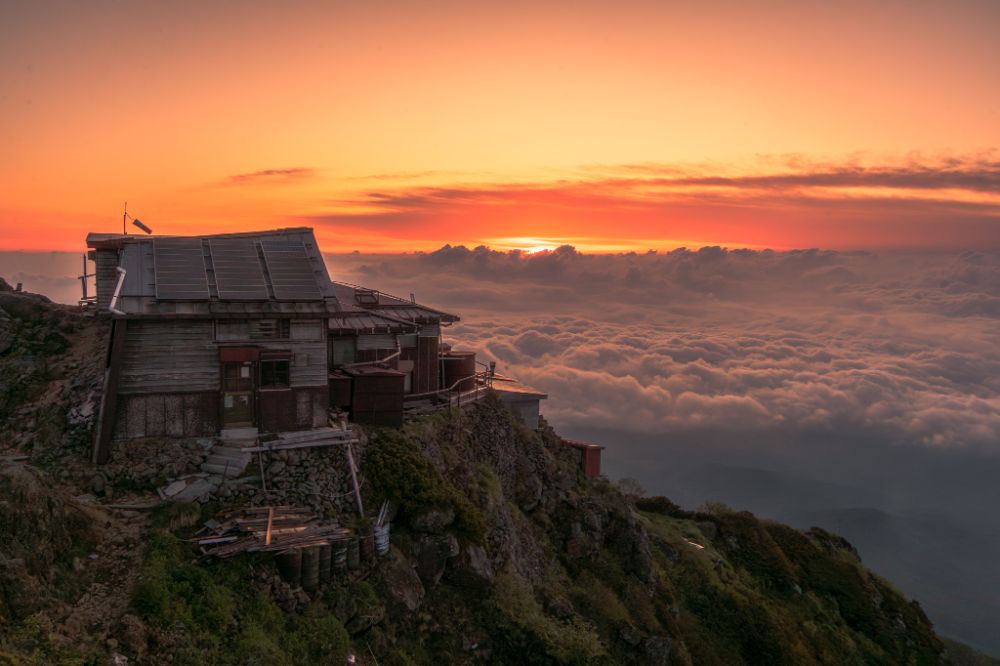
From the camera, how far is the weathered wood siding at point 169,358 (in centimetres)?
2544

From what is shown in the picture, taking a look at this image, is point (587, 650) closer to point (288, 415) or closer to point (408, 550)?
point (408, 550)

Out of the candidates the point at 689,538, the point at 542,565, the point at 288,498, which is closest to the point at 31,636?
the point at 288,498

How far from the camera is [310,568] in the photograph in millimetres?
21875

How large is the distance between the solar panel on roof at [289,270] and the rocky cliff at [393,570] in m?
7.06

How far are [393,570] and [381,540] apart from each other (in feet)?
3.94

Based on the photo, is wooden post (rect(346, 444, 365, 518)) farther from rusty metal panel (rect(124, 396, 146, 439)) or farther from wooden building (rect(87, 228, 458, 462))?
rusty metal panel (rect(124, 396, 146, 439))

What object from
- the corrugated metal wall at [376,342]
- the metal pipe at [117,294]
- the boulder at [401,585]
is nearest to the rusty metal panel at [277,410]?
the metal pipe at [117,294]

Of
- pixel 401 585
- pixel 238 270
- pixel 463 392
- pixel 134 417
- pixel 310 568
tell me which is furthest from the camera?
pixel 463 392

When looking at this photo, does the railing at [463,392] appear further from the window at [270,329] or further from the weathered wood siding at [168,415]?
the weathered wood siding at [168,415]

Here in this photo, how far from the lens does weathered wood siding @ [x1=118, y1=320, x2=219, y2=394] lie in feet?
83.5

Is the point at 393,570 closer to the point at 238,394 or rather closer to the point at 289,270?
the point at 238,394

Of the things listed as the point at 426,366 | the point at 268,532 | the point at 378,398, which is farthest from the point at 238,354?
the point at 426,366

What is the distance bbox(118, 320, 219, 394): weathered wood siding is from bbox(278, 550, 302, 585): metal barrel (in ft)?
28.1

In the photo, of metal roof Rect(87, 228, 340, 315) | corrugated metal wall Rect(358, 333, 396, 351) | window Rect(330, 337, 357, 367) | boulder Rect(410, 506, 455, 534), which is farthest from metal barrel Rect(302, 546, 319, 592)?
corrugated metal wall Rect(358, 333, 396, 351)
